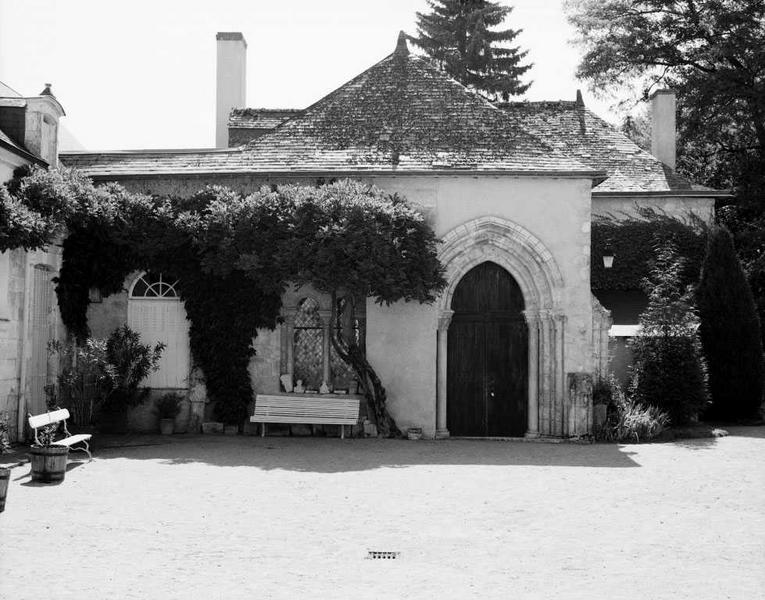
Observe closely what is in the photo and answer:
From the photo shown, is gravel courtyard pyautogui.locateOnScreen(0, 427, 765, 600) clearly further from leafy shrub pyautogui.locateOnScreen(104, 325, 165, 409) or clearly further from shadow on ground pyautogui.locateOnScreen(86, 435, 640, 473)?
leafy shrub pyautogui.locateOnScreen(104, 325, 165, 409)

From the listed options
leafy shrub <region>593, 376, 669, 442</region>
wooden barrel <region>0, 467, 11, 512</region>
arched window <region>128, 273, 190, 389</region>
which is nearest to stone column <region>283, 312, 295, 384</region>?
arched window <region>128, 273, 190, 389</region>

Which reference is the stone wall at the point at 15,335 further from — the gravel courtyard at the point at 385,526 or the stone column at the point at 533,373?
the stone column at the point at 533,373

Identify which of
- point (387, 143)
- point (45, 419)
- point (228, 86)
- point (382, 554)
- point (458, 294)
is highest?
point (228, 86)

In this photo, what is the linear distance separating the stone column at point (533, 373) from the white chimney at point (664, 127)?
9.62m

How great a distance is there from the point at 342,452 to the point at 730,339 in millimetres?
9233

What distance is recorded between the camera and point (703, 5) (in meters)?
26.5

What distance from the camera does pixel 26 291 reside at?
1434 centimetres

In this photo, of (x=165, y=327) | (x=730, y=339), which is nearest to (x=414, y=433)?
(x=165, y=327)

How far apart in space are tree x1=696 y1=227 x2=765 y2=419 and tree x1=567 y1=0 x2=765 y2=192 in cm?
770

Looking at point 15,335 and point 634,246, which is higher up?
point 634,246

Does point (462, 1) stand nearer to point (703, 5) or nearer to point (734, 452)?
point (703, 5)

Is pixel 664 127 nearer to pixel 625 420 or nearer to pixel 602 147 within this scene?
pixel 602 147

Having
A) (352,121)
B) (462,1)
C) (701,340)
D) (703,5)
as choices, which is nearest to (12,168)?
(352,121)

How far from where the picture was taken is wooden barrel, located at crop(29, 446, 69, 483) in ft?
34.4
